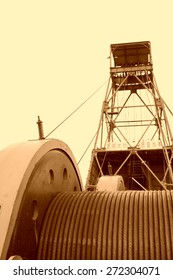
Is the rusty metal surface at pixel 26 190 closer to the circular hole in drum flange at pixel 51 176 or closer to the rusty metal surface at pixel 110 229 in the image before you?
the circular hole in drum flange at pixel 51 176

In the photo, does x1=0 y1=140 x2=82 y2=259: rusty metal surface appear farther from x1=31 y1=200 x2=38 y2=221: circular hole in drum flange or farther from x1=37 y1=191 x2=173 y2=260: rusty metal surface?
x1=37 y1=191 x2=173 y2=260: rusty metal surface

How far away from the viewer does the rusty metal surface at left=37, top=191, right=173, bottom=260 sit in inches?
160

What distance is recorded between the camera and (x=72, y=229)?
14.3 ft

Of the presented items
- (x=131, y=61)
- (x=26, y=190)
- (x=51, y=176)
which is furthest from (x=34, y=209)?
(x=131, y=61)

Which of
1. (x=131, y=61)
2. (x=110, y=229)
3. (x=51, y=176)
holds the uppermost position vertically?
(x=131, y=61)

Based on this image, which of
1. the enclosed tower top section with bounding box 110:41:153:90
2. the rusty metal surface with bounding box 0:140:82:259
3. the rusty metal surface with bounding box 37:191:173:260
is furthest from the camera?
the enclosed tower top section with bounding box 110:41:153:90

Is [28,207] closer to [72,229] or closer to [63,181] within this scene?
[72,229]

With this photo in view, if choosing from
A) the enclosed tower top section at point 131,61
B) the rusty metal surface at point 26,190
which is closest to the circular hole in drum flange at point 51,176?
the rusty metal surface at point 26,190

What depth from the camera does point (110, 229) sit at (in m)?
4.27

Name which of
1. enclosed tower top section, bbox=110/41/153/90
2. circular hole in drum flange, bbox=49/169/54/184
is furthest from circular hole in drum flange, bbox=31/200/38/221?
enclosed tower top section, bbox=110/41/153/90

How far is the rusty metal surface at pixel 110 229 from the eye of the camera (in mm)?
4055

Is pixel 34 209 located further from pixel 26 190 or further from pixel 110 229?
pixel 110 229

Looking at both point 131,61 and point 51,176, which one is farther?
point 131,61
